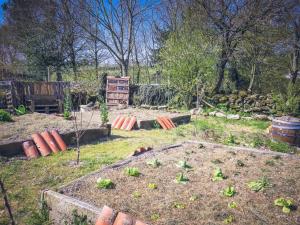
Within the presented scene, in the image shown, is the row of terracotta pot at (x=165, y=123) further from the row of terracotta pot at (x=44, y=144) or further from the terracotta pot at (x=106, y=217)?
the terracotta pot at (x=106, y=217)

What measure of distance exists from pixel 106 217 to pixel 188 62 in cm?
1032

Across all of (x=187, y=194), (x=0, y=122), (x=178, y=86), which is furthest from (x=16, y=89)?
(x=187, y=194)

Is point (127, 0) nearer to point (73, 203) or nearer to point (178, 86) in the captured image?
point (178, 86)

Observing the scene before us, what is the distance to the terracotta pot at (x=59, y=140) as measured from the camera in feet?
19.2

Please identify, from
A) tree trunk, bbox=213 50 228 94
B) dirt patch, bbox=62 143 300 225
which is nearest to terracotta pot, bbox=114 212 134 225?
dirt patch, bbox=62 143 300 225

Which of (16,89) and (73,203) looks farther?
(16,89)

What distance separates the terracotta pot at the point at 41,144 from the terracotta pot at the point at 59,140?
0.26m

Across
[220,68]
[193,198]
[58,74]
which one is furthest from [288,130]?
[58,74]

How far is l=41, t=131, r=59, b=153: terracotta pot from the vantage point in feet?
18.8

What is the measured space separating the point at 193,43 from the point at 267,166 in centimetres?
932

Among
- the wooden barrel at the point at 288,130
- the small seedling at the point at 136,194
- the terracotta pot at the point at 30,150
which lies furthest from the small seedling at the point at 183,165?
the wooden barrel at the point at 288,130

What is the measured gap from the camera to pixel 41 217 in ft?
9.87

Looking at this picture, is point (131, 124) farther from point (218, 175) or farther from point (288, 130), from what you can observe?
point (218, 175)

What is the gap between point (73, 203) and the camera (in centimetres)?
287
